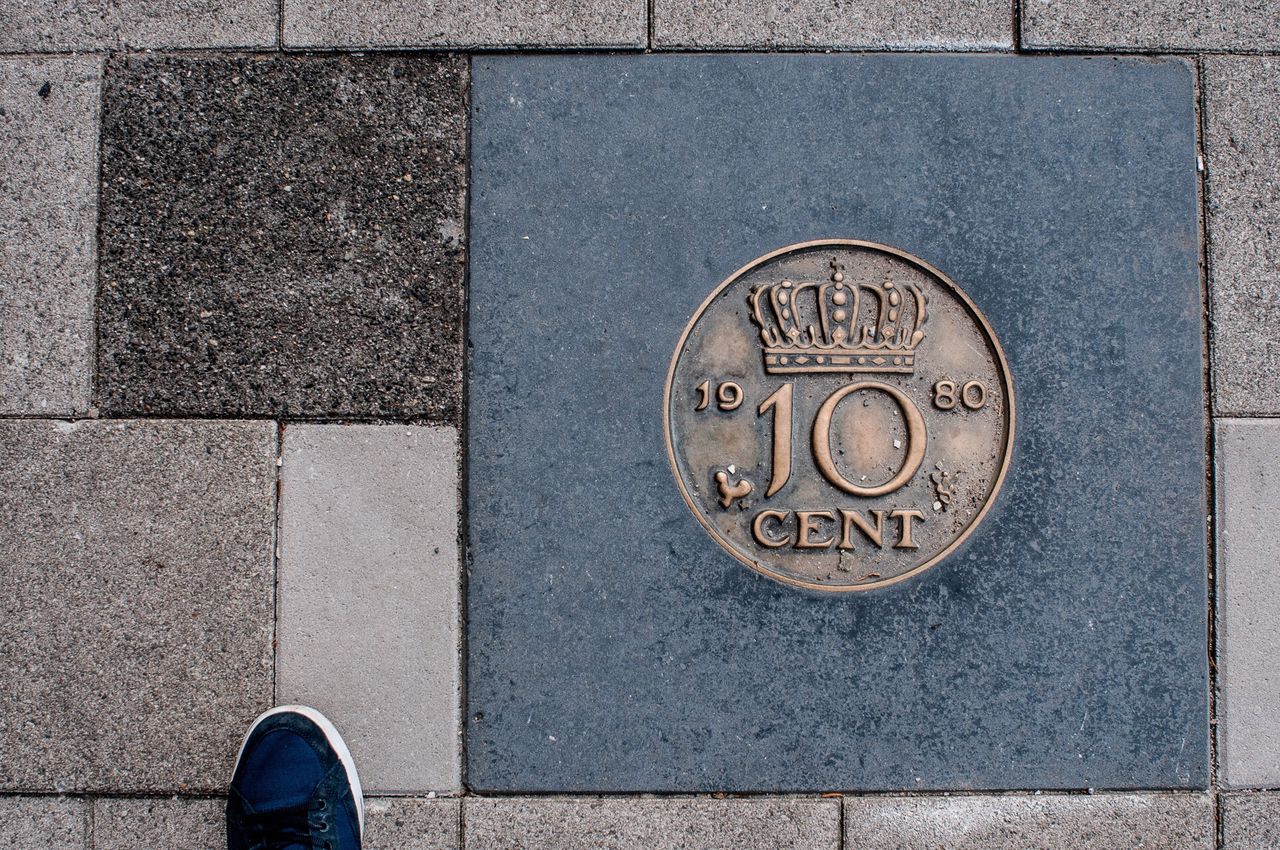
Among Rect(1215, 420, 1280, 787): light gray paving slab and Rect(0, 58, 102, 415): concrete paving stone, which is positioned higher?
Rect(0, 58, 102, 415): concrete paving stone

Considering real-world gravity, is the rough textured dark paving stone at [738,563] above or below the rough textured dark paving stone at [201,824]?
above

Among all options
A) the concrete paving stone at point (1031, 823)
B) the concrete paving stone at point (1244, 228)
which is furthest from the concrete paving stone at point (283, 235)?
the concrete paving stone at point (1244, 228)

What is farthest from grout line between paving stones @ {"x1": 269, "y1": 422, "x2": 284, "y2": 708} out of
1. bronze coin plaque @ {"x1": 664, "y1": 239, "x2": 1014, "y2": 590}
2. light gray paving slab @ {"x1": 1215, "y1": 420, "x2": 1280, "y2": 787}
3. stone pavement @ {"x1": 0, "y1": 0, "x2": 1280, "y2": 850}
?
light gray paving slab @ {"x1": 1215, "y1": 420, "x2": 1280, "y2": 787}

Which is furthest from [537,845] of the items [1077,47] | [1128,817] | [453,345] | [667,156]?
[1077,47]

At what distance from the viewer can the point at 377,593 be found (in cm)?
231

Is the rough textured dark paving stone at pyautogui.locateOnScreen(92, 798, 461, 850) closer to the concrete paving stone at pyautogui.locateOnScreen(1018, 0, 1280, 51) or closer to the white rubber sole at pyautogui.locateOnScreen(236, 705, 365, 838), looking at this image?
the white rubber sole at pyautogui.locateOnScreen(236, 705, 365, 838)

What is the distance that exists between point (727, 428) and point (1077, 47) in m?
1.63

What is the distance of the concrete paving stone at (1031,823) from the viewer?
2.30m

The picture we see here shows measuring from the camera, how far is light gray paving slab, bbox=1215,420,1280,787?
7.61ft

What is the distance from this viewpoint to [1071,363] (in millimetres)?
2381

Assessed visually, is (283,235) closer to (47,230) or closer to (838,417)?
(47,230)

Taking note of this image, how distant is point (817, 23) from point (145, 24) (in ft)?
6.95

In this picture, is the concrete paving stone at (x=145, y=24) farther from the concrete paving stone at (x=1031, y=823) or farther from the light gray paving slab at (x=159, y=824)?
the concrete paving stone at (x=1031, y=823)

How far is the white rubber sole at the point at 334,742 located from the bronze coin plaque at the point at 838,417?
1.25 meters
